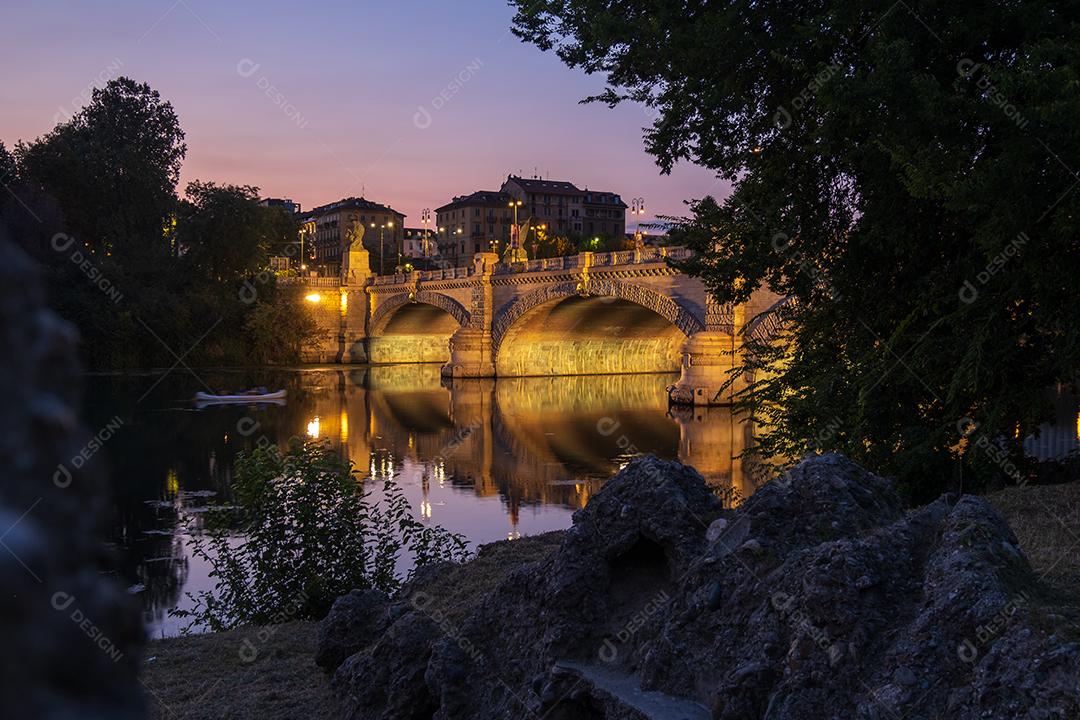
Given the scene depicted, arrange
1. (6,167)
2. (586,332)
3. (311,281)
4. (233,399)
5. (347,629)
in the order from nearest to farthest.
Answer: (347,629) < (233,399) < (6,167) < (586,332) < (311,281)

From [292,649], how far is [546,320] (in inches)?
1846

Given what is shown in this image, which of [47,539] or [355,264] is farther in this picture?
[355,264]

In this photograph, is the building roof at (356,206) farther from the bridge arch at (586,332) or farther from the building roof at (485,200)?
the bridge arch at (586,332)

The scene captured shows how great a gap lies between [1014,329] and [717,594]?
6.32m

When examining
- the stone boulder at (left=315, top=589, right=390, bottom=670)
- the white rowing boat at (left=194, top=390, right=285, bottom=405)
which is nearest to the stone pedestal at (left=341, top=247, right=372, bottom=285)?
the white rowing boat at (left=194, top=390, right=285, bottom=405)

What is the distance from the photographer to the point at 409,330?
69.9 meters

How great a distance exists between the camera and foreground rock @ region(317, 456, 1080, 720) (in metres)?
2.80

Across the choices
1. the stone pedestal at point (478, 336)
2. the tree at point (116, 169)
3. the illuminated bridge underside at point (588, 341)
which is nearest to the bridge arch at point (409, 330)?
the stone pedestal at point (478, 336)

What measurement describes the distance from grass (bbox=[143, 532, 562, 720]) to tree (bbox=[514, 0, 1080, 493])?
4.10m

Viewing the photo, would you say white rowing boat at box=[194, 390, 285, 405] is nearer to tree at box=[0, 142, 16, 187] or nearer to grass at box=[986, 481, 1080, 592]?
tree at box=[0, 142, 16, 187]

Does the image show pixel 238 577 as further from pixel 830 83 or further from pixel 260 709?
pixel 830 83

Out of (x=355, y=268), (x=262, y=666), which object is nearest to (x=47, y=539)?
(x=262, y=666)

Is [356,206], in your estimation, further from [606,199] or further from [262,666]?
[262,666]

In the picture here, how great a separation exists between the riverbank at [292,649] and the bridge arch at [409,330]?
176 ft
